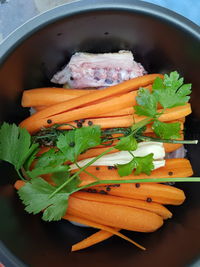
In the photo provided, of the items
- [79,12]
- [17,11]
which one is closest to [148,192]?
[79,12]

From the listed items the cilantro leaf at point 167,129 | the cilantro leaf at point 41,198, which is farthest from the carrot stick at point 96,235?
the cilantro leaf at point 167,129

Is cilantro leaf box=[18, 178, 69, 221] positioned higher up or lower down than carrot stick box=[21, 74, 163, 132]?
lower down

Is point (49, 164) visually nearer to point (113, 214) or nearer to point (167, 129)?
point (113, 214)

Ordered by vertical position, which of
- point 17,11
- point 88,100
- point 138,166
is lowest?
point 138,166

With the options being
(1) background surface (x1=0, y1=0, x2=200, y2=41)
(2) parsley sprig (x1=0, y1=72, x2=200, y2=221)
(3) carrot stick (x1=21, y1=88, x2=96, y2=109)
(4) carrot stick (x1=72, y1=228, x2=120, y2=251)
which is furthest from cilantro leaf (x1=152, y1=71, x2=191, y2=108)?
(1) background surface (x1=0, y1=0, x2=200, y2=41)

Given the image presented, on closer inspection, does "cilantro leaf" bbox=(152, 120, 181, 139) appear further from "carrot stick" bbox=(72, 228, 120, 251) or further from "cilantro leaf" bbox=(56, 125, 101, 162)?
"carrot stick" bbox=(72, 228, 120, 251)
